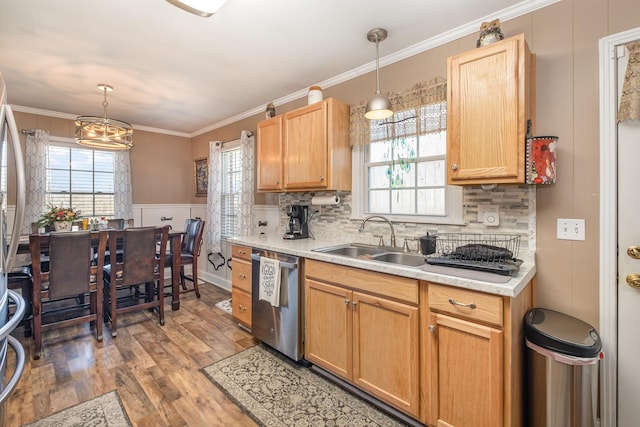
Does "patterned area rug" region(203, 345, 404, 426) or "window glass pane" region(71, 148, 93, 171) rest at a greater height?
"window glass pane" region(71, 148, 93, 171)

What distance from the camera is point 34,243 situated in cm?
250

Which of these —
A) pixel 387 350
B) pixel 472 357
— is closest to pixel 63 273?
pixel 387 350

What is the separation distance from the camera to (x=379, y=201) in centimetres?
271

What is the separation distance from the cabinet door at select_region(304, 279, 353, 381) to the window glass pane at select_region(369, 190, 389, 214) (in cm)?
91

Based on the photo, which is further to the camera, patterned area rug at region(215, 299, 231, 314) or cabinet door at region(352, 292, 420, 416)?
patterned area rug at region(215, 299, 231, 314)

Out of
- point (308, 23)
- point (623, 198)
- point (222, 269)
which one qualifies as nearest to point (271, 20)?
point (308, 23)

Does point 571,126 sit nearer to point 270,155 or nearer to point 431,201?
point 431,201

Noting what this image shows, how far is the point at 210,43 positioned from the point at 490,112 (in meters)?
2.04

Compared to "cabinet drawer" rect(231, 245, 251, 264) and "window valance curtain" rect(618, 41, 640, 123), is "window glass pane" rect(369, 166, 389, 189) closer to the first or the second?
"cabinet drawer" rect(231, 245, 251, 264)

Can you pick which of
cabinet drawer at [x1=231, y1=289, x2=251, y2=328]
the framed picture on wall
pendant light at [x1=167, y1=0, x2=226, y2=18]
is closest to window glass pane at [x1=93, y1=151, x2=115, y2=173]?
the framed picture on wall

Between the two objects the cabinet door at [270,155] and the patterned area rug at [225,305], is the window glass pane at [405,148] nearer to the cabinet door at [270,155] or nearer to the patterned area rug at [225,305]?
the cabinet door at [270,155]

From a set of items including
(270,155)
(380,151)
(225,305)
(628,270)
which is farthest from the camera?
(225,305)

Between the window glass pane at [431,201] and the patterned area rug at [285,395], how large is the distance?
142 centimetres

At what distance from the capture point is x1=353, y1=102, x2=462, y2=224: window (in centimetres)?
222
